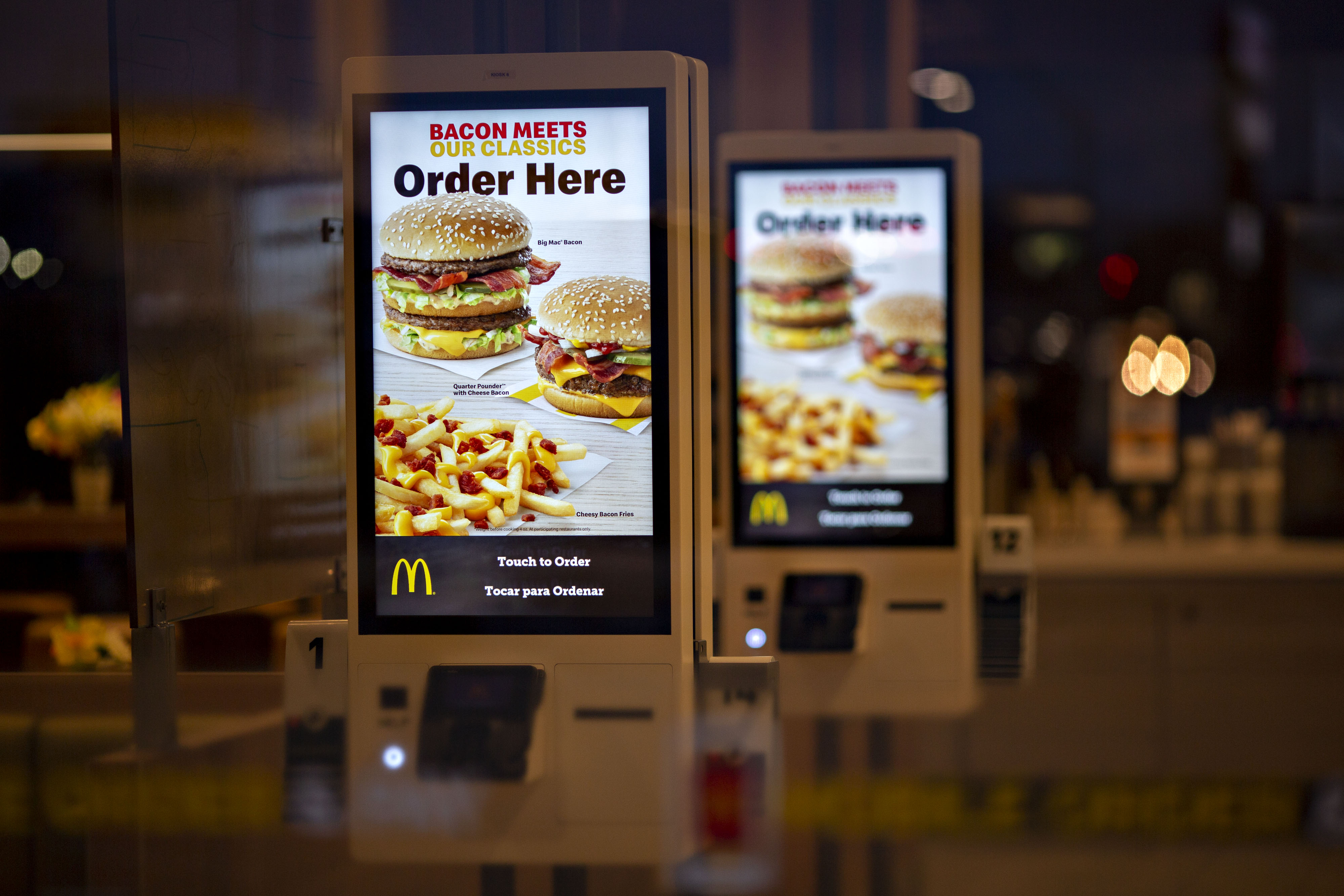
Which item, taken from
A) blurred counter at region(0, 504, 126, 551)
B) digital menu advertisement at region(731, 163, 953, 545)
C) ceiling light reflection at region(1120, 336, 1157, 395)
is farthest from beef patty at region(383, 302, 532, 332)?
ceiling light reflection at region(1120, 336, 1157, 395)

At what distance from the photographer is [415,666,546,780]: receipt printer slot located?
1342mm

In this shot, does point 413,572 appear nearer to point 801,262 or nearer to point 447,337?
point 447,337

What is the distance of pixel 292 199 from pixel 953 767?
1674 mm

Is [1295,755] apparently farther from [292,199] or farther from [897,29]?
[292,199]

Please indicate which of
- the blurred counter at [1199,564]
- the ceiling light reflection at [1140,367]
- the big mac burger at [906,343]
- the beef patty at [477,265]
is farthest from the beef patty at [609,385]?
the ceiling light reflection at [1140,367]

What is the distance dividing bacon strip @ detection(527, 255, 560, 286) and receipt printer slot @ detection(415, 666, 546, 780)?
44 centimetres

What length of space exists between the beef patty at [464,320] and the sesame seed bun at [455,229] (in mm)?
63

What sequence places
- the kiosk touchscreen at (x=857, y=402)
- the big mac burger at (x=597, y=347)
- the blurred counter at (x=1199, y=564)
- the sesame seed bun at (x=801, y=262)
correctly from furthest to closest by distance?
the blurred counter at (x=1199, y=564) → the sesame seed bun at (x=801, y=262) → the kiosk touchscreen at (x=857, y=402) → the big mac burger at (x=597, y=347)

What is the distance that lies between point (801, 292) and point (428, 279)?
125 cm

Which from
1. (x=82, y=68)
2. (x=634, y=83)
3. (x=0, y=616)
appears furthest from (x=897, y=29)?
(x=0, y=616)

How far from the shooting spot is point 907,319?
2400 mm

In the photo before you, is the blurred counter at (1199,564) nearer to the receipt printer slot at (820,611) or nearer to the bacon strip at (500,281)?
the receipt printer slot at (820,611)

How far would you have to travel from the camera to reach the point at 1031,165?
13.8ft

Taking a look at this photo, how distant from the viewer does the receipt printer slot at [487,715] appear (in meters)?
1.34
